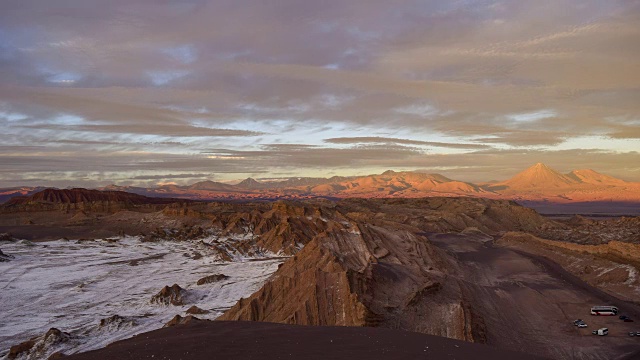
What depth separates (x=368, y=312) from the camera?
21406mm

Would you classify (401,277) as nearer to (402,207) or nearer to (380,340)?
(380,340)

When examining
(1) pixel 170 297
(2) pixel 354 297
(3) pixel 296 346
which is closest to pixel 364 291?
(2) pixel 354 297

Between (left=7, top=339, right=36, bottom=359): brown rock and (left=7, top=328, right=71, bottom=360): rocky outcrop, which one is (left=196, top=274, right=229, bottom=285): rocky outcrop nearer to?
(left=7, top=328, right=71, bottom=360): rocky outcrop

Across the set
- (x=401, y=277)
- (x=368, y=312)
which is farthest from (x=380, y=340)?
(x=401, y=277)

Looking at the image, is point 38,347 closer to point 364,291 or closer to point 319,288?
point 319,288

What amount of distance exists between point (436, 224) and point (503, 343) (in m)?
56.9

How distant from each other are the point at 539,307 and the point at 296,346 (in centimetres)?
2621

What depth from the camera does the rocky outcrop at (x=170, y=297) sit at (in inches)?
1281

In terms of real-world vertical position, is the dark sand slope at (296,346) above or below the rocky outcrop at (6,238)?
above

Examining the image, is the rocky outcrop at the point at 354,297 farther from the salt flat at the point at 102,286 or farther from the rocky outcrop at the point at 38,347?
the rocky outcrop at the point at 38,347

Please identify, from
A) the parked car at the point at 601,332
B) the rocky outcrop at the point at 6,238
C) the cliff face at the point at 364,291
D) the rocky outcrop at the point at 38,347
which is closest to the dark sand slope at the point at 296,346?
the cliff face at the point at 364,291

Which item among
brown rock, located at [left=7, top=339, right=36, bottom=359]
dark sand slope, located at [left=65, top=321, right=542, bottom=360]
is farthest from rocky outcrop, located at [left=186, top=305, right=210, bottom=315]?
dark sand slope, located at [left=65, top=321, right=542, bottom=360]

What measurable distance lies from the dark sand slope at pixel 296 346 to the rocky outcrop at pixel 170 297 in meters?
20.9

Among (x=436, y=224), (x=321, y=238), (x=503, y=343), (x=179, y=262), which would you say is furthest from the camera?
(x=436, y=224)
